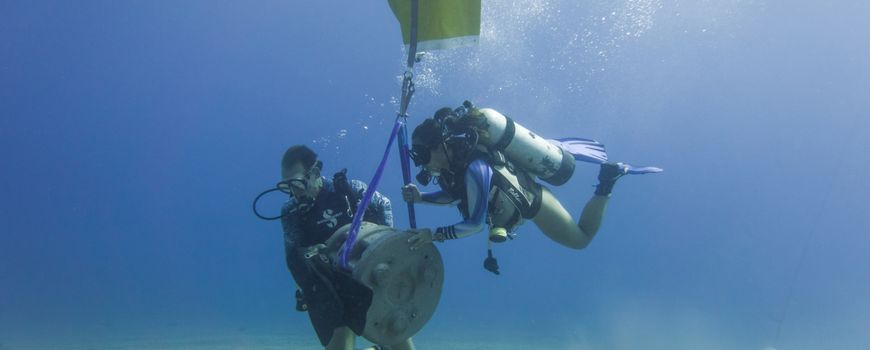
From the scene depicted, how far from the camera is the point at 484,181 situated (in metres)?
3.98

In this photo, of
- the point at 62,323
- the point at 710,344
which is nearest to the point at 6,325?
the point at 62,323

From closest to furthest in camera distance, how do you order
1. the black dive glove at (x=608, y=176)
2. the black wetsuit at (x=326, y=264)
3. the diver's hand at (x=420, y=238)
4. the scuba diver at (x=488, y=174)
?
the black wetsuit at (x=326, y=264)
the diver's hand at (x=420, y=238)
the scuba diver at (x=488, y=174)
the black dive glove at (x=608, y=176)

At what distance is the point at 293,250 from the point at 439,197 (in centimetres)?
175

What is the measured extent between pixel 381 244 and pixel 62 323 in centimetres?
2977

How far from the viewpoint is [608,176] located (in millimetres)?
5523

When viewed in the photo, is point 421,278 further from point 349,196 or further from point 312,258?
point 349,196

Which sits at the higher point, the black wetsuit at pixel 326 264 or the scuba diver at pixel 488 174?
the scuba diver at pixel 488 174

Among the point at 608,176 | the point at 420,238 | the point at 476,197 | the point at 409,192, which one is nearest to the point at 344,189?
the point at 409,192

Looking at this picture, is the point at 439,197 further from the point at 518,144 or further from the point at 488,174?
the point at 488,174

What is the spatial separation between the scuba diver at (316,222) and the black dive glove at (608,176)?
8.54 feet

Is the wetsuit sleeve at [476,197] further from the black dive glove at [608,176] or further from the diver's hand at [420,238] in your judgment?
the black dive glove at [608,176]

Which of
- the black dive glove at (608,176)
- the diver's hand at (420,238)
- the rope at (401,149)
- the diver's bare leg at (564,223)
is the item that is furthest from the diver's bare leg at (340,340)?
the black dive glove at (608,176)

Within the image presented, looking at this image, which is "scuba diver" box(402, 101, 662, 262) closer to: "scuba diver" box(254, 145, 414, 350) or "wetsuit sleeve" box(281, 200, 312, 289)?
"scuba diver" box(254, 145, 414, 350)

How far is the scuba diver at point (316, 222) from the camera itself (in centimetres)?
355
